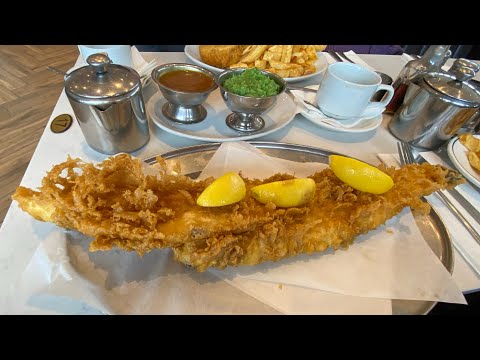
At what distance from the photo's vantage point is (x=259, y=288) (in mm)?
1382

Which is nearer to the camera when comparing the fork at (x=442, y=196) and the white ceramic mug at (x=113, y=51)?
the fork at (x=442, y=196)

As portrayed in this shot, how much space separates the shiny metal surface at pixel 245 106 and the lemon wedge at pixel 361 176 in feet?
2.42

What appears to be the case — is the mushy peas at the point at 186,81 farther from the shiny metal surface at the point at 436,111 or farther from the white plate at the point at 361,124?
the shiny metal surface at the point at 436,111

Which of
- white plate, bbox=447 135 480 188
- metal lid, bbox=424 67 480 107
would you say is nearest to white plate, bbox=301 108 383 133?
metal lid, bbox=424 67 480 107

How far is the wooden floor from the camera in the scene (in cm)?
325

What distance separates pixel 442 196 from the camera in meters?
1.76

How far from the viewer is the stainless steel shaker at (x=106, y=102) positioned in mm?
1615

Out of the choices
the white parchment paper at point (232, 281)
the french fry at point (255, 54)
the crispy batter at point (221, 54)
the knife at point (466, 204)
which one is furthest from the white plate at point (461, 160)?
the crispy batter at point (221, 54)

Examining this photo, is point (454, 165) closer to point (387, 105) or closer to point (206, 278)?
point (387, 105)

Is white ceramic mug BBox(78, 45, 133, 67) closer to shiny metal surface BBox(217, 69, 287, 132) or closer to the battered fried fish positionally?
shiny metal surface BBox(217, 69, 287, 132)

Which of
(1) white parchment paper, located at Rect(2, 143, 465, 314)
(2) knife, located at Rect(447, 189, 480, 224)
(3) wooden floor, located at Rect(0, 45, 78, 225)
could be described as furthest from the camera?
(3) wooden floor, located at Rect(0, 45, 78, 225)

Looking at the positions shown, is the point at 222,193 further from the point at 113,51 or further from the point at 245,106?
the point at 113,51

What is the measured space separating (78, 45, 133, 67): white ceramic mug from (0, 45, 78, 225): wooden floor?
1753 millimetres

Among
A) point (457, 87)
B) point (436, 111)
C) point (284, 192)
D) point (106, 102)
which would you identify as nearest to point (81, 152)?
point (106, 102)
